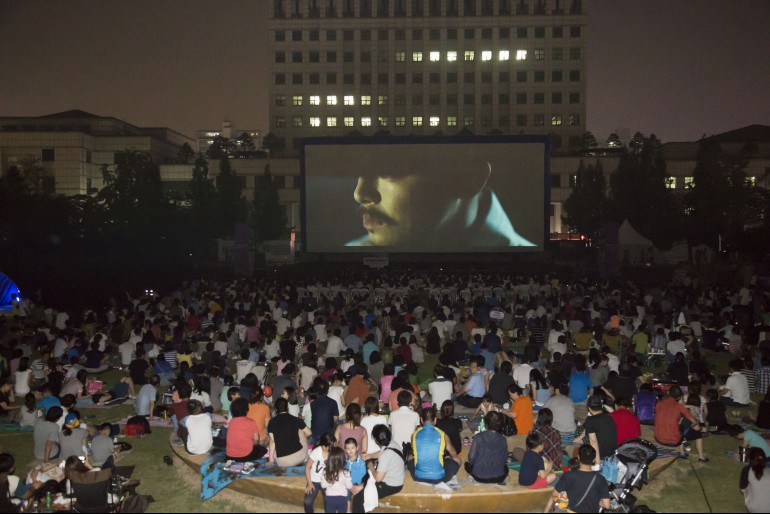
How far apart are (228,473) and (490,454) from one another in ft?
9.02

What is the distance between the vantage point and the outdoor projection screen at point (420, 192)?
3253cm

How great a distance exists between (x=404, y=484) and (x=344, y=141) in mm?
28177

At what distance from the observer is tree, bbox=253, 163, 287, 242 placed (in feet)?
154

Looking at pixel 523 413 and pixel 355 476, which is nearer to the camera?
pixel 355 476

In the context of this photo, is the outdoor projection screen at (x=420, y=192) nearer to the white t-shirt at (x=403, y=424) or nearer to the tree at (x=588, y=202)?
the tree at (x=588, y=202)

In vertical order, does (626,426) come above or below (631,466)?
above

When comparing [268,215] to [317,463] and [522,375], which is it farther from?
[317,463]

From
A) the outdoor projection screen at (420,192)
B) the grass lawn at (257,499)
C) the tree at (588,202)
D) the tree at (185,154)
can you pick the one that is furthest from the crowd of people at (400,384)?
the tree at (185,154)

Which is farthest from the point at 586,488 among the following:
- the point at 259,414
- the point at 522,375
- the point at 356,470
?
the point at 522,375

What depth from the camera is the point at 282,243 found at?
1471 inches

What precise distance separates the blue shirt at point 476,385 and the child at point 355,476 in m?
3.52

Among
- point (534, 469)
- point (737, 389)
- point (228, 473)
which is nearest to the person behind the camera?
point (534, 469)

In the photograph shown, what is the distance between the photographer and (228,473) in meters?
6.84

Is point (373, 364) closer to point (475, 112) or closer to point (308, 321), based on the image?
point (308, 321)
